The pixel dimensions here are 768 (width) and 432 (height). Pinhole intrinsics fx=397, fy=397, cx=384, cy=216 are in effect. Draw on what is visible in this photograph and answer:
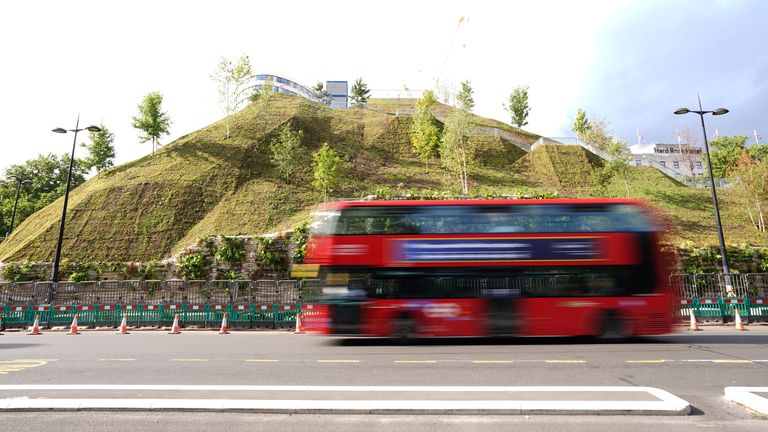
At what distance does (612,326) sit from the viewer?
10578 millimetres

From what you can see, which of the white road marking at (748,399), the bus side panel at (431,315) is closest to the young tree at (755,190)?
the bus side panel at (431,315)

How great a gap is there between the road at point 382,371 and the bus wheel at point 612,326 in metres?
0.40

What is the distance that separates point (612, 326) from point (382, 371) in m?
6.94

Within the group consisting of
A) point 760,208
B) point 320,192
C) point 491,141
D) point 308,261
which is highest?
point 491,141

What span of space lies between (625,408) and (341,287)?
7089 millimetres

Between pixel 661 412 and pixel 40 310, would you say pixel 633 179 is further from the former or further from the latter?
pixel 40 310

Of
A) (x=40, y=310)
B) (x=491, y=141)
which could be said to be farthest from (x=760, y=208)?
(x=40, y=310)

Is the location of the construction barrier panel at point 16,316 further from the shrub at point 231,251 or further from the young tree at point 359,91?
the young tree at point 359,91

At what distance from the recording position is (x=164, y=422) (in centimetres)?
462

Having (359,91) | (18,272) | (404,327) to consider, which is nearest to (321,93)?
(359,91)

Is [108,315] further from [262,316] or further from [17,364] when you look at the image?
[17,364]

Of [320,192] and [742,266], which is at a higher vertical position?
[320,192]

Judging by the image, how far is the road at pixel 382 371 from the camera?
4590mm

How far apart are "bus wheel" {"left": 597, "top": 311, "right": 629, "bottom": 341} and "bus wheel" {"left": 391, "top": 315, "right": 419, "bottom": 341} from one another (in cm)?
491
